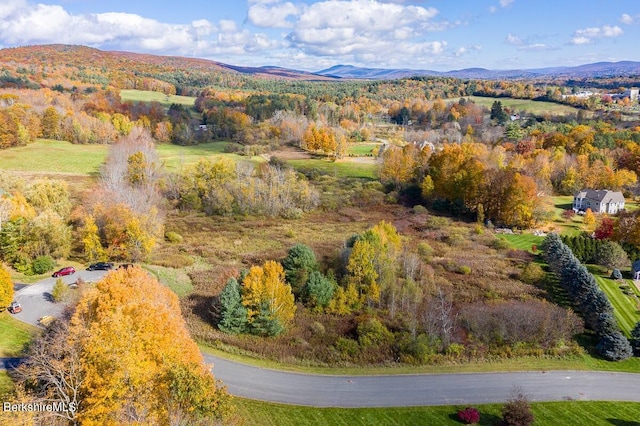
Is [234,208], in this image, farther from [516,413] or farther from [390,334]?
[516,413]

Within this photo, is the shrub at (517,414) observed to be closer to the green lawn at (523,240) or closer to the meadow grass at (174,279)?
the meadow grass at (174,279)

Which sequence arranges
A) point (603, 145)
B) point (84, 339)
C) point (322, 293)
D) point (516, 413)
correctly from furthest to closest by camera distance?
point (603, 145) < point (322, 293) < point (516, 413) < point (84, 339)

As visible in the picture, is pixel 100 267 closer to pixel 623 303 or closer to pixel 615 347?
pixel 615 347

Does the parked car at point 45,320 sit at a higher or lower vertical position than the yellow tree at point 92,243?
lower

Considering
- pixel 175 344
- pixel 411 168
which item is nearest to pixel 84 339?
pixel 175 344

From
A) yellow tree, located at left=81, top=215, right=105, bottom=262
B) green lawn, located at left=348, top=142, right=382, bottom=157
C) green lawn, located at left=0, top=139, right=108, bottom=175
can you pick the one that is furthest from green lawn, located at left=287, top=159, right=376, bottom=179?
yellow tree, located at left=81, top=215, right=105, bottom=262

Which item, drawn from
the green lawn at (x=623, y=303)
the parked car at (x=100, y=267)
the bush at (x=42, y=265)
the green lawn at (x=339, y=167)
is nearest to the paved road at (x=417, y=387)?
the green lawn at (x=623, y=303)
